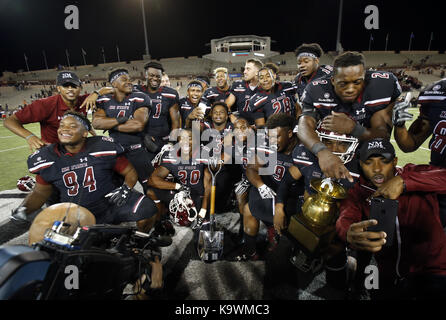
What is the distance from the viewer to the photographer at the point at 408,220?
59.4 inches

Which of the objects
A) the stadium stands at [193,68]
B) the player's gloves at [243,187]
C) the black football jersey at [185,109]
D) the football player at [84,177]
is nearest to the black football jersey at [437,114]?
the player's gloves at [243,187]

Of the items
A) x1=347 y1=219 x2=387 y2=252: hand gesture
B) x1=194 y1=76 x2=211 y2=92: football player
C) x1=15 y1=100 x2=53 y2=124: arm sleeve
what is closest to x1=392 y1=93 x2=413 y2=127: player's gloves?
x1=347 y1=219 x2=387 y2=252: hand gesture

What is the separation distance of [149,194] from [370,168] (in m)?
2.78

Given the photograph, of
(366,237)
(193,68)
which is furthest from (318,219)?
(193,68)

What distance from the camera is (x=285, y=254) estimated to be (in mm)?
2670

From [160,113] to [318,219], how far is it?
364cm

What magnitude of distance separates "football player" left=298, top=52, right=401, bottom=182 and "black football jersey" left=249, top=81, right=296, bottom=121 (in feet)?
5.96

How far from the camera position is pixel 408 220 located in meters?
1.64

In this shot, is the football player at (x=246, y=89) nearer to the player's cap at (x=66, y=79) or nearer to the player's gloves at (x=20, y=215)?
the player's cap at (x=66, y=79)

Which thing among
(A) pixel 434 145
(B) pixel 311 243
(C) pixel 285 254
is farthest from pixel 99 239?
(A) pixel 434 145

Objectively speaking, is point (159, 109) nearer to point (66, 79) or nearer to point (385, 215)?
point (66, 79)

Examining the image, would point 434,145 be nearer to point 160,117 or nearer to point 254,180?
point 254,180

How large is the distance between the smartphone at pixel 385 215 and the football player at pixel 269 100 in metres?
2.93

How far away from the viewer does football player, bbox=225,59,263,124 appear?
4754mm
